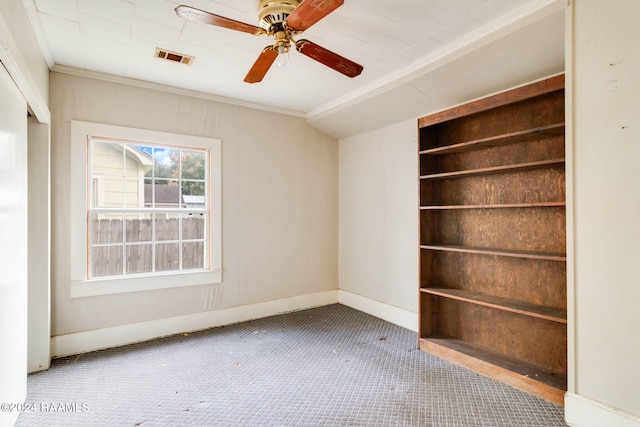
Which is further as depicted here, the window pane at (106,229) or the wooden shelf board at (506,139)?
the window pane at (106,229)

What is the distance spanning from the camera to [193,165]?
3.61 meters

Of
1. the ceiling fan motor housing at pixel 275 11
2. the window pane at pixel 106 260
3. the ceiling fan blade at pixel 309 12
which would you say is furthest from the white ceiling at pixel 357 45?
the window pane at pixel 106 260

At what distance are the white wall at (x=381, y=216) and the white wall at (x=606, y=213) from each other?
66.6 inches

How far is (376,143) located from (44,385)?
12.6 feet

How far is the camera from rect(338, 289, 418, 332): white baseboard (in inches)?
140

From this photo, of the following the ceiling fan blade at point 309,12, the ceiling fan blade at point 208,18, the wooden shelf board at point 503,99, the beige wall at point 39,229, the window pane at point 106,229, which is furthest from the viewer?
the window pane at point 106,229

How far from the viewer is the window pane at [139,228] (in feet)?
10.8

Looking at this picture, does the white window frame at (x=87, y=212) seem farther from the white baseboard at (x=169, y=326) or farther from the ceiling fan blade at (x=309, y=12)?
the ceiling fan blade at (x=309, y=12)

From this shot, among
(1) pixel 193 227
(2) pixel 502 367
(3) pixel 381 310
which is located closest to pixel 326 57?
(1) pixel 193 227

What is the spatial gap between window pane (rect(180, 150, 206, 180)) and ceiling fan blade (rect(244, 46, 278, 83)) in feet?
5.09

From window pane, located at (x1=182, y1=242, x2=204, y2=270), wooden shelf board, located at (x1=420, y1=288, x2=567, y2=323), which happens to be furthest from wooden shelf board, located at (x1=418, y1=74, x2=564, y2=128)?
window pane, located at (x1=182, y1=242, x2=204, y2=270)

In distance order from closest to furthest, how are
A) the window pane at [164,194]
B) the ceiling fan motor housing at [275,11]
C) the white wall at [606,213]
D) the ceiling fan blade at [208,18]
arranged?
the ceiling fan blade at [208,18], the white wall at [606,213], the ceiling fan motor housing at [275,11], the window pane at [164,194]

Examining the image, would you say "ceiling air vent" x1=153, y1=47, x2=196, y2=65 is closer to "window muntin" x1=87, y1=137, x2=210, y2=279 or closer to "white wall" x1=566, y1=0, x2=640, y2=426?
"window muntin" x1=87, y1=137, x2=210, y2=279

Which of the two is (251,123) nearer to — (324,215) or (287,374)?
(324,215)
